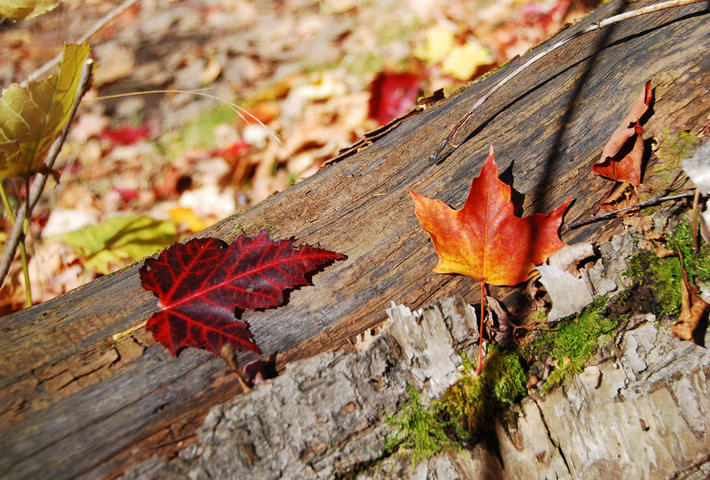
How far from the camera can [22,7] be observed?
1.36 meters

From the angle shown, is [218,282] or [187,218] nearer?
[218,282]

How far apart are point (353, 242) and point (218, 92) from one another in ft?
8.63

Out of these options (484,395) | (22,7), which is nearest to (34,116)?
(22,7)

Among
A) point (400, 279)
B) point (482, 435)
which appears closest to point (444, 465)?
point (482, 435)

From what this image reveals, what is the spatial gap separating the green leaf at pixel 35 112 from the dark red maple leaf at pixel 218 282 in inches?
24.8

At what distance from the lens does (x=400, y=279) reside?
1.15 m

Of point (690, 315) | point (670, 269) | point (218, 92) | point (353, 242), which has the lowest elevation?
point (690, 315)

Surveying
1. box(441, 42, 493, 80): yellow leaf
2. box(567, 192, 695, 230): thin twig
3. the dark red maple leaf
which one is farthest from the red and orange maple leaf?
box(441, 42, 493, 80): yellow leaf

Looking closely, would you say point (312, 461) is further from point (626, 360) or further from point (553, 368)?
point (626, 360)

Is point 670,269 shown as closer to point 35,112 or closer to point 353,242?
point 353,242

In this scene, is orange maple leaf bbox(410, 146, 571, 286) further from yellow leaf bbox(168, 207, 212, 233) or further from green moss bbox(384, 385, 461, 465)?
yellow leaf bbox(168, 207, 212, 233)

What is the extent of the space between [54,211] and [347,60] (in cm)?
241

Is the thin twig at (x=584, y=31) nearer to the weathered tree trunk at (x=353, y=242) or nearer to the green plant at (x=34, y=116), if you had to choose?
the weathered tree trunk at (x=353, y=242)

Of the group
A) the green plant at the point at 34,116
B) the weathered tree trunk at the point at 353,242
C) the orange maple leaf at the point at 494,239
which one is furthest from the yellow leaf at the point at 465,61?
the green plant at the point at 34,116
